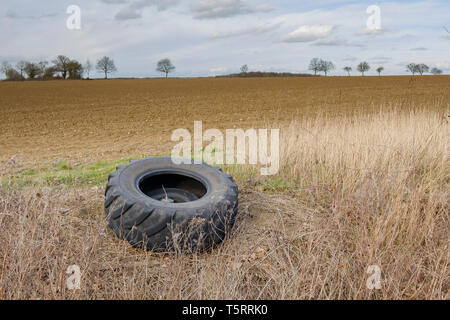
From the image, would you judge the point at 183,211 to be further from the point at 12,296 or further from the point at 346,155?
the point at 346,155

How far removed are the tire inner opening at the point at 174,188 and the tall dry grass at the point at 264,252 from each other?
2.07 ft

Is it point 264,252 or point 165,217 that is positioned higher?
point 165,217

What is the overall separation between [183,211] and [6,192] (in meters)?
2.41

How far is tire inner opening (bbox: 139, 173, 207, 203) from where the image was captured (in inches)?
181

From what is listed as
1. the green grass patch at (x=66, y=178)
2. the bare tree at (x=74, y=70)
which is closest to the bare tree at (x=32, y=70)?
the bare tree at (x=74, y=70)

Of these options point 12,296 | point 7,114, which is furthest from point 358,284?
point 7,114

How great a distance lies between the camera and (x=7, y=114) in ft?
56.2

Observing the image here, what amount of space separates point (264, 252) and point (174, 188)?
1.82 meters

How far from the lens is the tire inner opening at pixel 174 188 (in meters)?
4.59

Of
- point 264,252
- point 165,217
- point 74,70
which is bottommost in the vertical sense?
point 264,252

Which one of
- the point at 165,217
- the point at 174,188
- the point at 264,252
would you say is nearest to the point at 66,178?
the point at 174,188

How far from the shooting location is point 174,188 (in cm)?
472

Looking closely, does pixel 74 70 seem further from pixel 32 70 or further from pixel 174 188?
pixel 174 188

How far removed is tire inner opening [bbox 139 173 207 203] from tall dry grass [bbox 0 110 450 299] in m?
0.63
